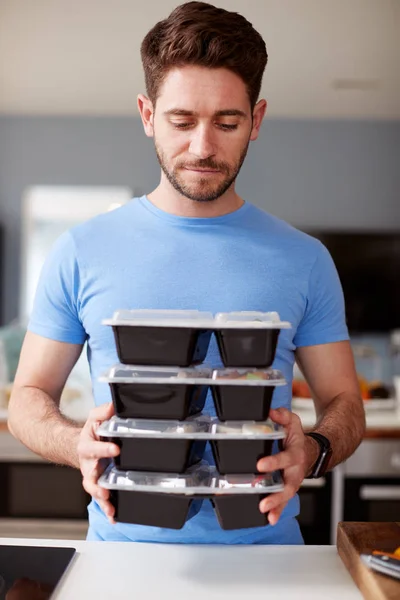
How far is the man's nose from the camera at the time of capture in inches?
52.1

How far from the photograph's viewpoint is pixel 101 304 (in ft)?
4.61

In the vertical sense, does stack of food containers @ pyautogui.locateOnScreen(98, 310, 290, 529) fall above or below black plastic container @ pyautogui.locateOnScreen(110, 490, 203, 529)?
above

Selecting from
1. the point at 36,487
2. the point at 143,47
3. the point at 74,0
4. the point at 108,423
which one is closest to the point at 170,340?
the point at 108,423

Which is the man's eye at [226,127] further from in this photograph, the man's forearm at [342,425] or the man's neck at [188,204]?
the man's forearm at [342,425]

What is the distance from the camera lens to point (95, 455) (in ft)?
3.52

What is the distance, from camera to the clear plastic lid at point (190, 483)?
1.04 m

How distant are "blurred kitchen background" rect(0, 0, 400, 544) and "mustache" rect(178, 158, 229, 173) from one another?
3.47 m

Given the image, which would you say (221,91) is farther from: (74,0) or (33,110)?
(33,110)

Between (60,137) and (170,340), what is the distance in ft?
20.1

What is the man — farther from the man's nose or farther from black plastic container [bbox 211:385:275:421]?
black plastic container [bbox 211:385:275:421]

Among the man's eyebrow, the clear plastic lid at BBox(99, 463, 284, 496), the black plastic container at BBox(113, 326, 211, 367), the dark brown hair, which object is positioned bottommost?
the clear plastic lid at BBox(99, 463, 284, 496)

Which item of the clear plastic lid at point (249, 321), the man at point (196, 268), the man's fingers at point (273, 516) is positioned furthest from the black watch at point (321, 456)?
the clear plastic lid at point (249, 321)

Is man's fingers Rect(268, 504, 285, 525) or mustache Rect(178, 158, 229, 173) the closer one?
man's fingers Rect(268, 504, 285, 525)

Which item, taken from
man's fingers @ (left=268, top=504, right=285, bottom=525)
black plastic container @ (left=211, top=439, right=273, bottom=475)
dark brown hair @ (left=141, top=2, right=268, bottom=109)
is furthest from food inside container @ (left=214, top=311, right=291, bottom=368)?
dark brown hair @ (left=141, top=2, right=268, bottom=109)
